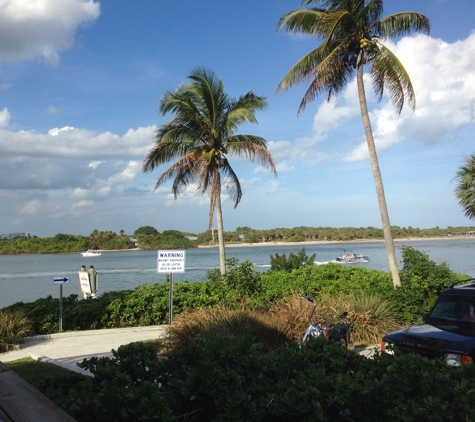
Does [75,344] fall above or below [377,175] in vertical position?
below

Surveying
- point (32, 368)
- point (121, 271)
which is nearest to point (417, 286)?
point (32, 368)

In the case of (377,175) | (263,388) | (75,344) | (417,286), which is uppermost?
(377,175)

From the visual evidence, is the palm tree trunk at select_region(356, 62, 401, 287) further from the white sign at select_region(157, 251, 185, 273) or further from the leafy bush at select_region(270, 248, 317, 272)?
the white sign at select_region(157, 251, 185, 273)

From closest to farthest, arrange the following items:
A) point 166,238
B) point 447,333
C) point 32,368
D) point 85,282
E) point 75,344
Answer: point 447,333, point 32,368, point 75,344, point 85,282, point 166,238

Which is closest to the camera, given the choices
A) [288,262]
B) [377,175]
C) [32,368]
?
[32,368]

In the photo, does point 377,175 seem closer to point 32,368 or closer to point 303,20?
point 303,20

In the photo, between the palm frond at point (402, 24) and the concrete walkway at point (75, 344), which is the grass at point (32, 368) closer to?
the concrete walkway at point (75, 344)

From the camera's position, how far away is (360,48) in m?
14.8

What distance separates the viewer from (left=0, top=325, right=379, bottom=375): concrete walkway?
28.9 ft

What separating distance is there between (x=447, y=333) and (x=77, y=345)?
7437mm

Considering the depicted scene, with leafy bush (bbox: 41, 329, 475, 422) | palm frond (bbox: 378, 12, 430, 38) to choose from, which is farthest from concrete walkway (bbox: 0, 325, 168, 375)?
palm frond (bbox: 378, 12, 430, 38)

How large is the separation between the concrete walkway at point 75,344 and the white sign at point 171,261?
5.10 ft

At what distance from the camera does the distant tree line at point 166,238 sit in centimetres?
8562

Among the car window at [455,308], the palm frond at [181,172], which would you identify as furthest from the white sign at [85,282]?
the car window at [455,308]
